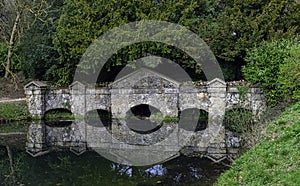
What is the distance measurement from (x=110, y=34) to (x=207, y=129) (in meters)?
6.78

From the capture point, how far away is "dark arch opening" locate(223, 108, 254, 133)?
1299 centimetres

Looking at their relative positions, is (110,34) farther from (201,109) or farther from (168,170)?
(168,170)

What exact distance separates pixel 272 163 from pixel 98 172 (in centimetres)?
512

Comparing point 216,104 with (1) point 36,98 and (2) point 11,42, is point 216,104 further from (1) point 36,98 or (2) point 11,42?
(2) point 11,42

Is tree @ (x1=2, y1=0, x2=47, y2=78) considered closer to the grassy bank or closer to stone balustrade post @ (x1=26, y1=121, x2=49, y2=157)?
stone balustrade post @ (x1=26, y1=121, x2=49, y2=157)

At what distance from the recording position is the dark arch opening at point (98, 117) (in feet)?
61.4

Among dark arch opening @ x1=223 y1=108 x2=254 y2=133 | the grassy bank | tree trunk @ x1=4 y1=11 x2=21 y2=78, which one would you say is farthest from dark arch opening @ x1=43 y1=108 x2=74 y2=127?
the grassy bank

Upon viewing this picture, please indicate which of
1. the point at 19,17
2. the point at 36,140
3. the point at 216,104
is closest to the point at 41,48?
the point at 19,17

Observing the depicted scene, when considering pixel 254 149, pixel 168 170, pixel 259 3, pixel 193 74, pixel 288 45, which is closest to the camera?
pixel 254 149

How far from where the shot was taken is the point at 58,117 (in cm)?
1969

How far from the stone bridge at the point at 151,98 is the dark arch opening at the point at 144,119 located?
0.74 ft

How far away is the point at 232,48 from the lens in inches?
720

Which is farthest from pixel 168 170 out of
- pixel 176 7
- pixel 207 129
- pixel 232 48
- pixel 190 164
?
pixel 176 7

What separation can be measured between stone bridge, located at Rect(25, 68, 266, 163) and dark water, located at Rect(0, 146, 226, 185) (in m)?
3.12
